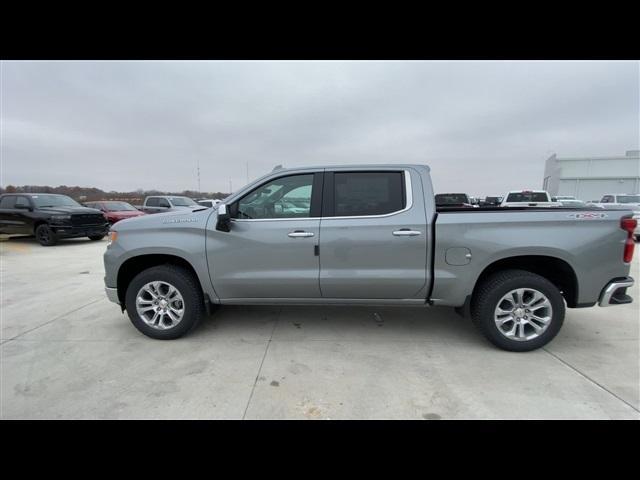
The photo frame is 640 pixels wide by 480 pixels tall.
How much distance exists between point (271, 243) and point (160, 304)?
1481mm

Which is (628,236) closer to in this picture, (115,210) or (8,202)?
(8,202)

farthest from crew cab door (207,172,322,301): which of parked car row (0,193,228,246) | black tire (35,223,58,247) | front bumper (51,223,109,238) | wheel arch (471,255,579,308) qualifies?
black tire (35,223,58,247)

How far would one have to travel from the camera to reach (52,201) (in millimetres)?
11047

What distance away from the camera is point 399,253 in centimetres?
308

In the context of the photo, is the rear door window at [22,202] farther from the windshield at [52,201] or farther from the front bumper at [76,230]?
the front bumper at [76,230]

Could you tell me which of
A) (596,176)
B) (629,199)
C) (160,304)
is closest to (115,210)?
(160,304)

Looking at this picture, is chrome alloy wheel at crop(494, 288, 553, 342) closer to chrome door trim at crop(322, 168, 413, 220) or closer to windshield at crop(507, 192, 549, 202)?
chrome door trim at crop(322, 168, 413, 220)

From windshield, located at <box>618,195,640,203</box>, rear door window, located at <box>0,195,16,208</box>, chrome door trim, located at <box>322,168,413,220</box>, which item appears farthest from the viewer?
windshield, located at <box>618,195,640,203</box>

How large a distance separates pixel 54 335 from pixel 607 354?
6.10m

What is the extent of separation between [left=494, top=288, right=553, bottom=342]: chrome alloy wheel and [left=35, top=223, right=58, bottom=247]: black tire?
12934mm

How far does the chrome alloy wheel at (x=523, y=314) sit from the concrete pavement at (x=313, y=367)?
0.22 metres

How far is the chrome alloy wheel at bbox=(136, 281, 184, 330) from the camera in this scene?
3.38 meters

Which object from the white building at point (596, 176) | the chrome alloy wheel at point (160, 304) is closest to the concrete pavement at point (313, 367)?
the chrome alloy wheel at point (160, 304)

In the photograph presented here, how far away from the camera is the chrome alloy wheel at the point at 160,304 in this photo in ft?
11.1
